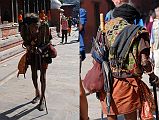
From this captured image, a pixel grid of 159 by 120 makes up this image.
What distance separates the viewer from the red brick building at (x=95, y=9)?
149 centimetres

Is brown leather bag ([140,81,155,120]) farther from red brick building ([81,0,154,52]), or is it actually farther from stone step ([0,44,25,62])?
stone step ([0,44,25,62])

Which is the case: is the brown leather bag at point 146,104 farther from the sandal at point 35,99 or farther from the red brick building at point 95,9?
the sandal at point 35,99

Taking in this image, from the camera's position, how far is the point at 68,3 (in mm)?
1508

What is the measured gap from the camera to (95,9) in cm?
149

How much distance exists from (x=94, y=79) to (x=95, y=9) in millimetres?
493

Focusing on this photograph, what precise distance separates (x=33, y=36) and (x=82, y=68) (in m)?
0.37

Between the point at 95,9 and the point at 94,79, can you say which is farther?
the point at 94,79

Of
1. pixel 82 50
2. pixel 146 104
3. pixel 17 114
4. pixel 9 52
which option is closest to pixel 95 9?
pixel 82 50

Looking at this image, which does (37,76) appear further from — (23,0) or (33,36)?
(23,0)

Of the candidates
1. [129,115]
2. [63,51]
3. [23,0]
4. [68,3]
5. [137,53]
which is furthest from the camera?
[129,115]

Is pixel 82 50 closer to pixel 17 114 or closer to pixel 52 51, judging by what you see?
pixel 52 51

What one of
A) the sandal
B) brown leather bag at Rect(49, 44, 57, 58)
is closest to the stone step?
brown leather bag at Rect(49, 44, 57, 58)

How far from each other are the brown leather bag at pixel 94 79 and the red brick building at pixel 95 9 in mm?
181

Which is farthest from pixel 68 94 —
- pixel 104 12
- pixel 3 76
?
pixel 104 12
